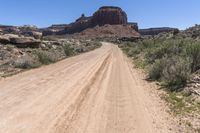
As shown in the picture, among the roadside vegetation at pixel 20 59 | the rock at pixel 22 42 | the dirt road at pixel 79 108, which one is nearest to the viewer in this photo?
the dirt road at pixel 79 108

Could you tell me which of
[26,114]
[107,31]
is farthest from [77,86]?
[107,31]

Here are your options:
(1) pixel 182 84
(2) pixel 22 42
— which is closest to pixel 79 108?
(1) pixel 182 84

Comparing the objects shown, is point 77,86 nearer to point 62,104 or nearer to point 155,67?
point 62,104

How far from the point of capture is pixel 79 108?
A: 31.6 feet

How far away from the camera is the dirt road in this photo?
25.6ft

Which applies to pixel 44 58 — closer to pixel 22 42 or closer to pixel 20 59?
pixel 20 59

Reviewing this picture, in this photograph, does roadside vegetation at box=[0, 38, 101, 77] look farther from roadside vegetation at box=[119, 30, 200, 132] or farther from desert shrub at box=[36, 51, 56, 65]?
roadside vegetation at box=[119, 30, 200, 132]

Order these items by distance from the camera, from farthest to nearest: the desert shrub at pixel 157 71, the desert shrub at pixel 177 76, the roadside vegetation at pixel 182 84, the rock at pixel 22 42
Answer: the rock at pixel 22 42, the desert shrub at pixel 157 71, the desert shrub at pixel 177 76, the roadside vegetation at pixel 182 84

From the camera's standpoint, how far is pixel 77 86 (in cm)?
1353

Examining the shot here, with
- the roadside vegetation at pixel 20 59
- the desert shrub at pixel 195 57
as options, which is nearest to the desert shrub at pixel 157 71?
the desert shrub at pixel 195 57

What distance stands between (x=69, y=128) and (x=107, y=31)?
185 meters

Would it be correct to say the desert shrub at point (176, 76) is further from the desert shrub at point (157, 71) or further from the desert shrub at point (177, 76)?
the desert shrub at point (157, 71)

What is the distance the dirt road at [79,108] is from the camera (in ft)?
25.6

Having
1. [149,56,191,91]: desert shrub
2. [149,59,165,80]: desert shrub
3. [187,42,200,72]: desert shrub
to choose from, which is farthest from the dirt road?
[187,42,200,72]: desert shrub
